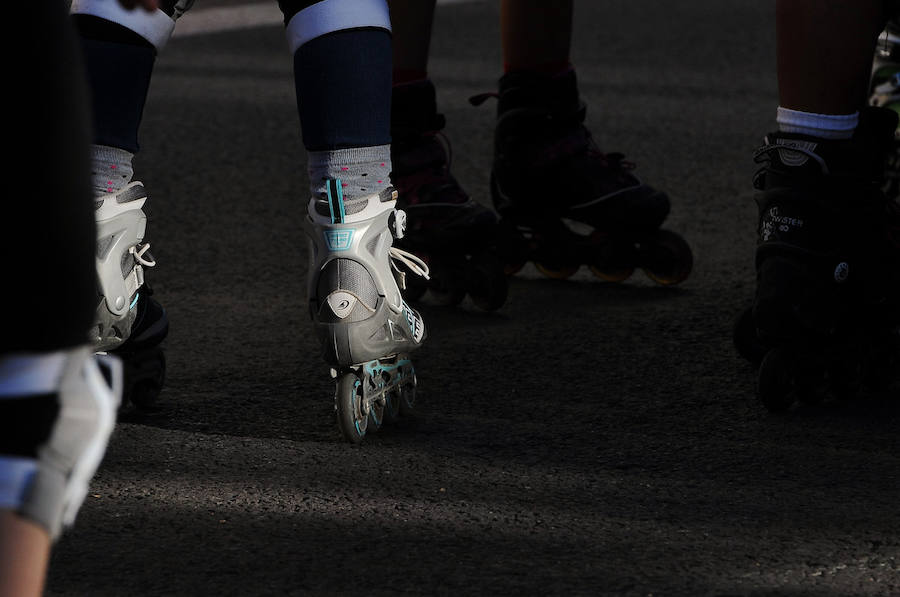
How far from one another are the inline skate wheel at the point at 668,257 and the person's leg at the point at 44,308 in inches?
86.1

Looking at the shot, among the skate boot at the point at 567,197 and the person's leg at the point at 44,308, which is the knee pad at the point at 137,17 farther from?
the skate boot at the point at 567,197

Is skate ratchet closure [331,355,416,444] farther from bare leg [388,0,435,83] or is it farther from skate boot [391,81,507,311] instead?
bare leg [388,0,435,83]

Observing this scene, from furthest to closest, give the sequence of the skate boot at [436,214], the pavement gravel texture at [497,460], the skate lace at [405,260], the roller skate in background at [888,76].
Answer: the roller skate in background at [888,76] → the skate boot at [436,214] → the skate lace at [405,260] → the pavement gravel texture at [497,460]

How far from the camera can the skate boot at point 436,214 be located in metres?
2.92

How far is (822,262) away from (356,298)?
79 centimetres

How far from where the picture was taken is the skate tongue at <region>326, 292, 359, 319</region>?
2062 millimetres

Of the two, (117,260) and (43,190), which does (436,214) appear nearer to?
(117,260)

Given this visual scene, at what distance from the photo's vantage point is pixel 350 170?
2.09 meters

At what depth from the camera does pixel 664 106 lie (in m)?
5.64

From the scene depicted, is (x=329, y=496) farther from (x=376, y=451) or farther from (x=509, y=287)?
(x=509, y=287)

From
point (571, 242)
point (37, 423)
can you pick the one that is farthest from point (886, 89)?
point (37, 423)

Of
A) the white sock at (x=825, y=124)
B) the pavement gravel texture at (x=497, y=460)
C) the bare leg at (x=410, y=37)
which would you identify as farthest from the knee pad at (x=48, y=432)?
the bare leg at (x=410, y=37)

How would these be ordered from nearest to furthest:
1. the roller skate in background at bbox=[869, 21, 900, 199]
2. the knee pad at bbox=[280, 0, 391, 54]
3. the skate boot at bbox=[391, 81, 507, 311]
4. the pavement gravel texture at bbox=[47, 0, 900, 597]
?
the pavement gravel texture at bbox=[47, 0, 900, 597] → the knee pad at bbox=[280, 0, 391, 54] → the skate boot at bbox=[391, 81, 507, 311] → the roller skate in background at bbox=[869, 21, 900, 199]

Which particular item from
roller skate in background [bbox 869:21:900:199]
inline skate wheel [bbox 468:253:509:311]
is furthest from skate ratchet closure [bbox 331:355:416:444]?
roller skate in background [bbox 869:21:900:199]
